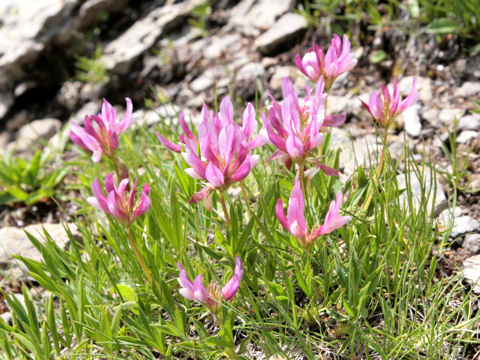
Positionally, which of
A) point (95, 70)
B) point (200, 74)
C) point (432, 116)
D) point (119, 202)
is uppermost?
point (119, 202)

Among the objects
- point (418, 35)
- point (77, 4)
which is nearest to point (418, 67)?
point (418, 35)

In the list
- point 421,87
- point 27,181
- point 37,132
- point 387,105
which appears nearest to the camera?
point 387,105

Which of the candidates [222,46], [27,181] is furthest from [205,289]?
[222,46]

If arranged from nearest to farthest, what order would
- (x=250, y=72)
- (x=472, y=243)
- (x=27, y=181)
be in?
(x=472, y=243), (x=27, y=181), (x=250, y=72)

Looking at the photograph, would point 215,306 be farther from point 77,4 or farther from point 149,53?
point 77,4

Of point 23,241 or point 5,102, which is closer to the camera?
point 23,241

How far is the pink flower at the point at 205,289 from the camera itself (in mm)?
1340

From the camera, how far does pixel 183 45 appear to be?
181 inches

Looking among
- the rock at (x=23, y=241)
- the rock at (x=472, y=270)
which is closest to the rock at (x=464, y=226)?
the rock at (x=472, y=270)

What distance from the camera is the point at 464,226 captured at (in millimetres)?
2078

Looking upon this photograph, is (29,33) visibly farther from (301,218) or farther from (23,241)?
(301,218)

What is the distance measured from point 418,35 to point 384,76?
345mm

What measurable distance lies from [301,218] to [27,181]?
8.86ft

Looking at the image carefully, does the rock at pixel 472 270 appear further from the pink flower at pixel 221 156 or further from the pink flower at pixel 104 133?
the pink flower at pixel 104 133
